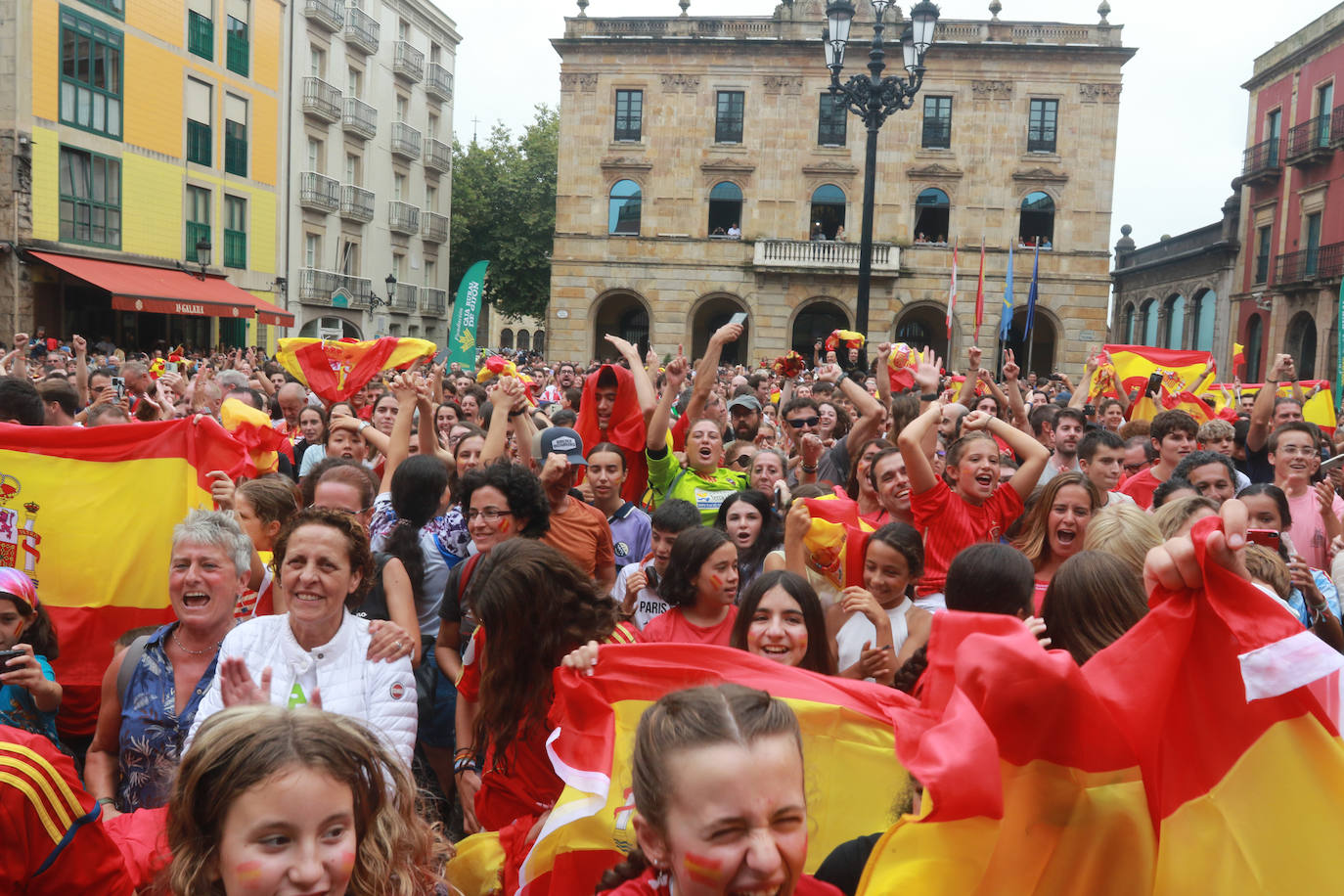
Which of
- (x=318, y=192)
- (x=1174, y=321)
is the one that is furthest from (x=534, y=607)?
(x=1174, y=321)

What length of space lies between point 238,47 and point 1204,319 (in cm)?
3099

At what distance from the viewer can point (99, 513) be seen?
16.6ft

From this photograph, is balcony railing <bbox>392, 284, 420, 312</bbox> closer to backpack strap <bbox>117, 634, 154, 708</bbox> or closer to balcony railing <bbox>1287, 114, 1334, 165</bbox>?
balcony railing <bbox>1287, 114, 1334, 165</bbox>

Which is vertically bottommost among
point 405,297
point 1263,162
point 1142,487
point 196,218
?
point 1142,487

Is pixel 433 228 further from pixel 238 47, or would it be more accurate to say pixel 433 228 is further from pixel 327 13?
pixel 238 47

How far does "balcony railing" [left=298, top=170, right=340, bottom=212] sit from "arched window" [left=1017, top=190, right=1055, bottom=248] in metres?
22.0

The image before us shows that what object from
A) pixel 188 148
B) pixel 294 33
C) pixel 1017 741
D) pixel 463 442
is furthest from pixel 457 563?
pixel 294 33

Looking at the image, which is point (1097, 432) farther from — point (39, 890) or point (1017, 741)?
point (39, 890)

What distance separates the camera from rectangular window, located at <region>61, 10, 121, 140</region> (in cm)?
2408

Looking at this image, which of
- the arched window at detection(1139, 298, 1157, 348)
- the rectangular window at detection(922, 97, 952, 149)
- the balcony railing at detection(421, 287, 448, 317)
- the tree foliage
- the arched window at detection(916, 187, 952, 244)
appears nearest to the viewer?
the rectangular window at detection(922, 97, 952, 149)

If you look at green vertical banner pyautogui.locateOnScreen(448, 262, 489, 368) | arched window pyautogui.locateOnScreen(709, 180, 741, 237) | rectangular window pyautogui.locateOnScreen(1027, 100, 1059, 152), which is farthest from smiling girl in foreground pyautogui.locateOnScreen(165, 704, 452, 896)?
rectangular window pyautogui.locateOnScreen(1027, 100, 1059, 152)

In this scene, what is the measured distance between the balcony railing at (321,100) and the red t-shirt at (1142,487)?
31.2 meters

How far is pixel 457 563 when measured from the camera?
484 cm

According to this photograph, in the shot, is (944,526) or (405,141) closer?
(944,526)
